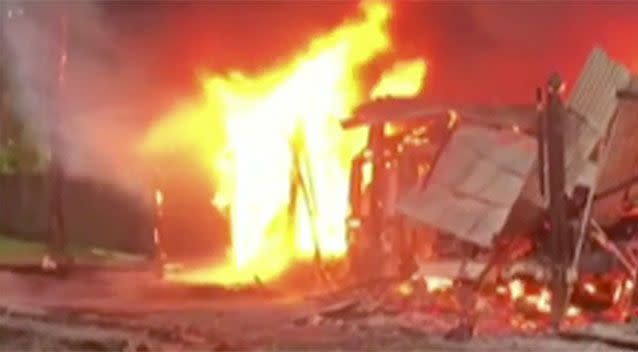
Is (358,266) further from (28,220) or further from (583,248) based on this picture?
(28,220)

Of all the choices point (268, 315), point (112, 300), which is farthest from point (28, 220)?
point (268, 315)

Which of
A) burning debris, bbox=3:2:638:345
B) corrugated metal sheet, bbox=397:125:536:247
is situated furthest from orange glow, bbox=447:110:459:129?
corrugated metal sheet, bbox=397:125:536:247

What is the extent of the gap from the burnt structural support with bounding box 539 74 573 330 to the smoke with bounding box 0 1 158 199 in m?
11.7

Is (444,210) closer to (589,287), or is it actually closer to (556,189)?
(556,189)

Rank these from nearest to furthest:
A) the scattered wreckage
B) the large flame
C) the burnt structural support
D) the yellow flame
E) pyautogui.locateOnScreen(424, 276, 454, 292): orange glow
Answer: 1. the burnt structural support
2. the scattered wreckage
3. pyautogui.locateOnScreen(424, 276, 454, 292): orange glow
4. the large flame
5. the yellow flame

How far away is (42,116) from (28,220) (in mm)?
2214

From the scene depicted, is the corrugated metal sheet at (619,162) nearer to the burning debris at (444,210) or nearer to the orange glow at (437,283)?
the burning debris at (444,210)

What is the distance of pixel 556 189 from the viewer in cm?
1129

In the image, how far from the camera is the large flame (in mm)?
17438

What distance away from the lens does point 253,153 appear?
770 inches

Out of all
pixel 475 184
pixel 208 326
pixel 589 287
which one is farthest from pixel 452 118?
pixel 208 326

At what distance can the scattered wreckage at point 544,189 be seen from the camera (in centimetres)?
1135

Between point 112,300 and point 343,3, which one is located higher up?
point 343,3

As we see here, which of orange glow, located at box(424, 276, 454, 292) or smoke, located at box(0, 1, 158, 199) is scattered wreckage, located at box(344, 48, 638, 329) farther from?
smoke, located at box(0, 1, 158, 199)
